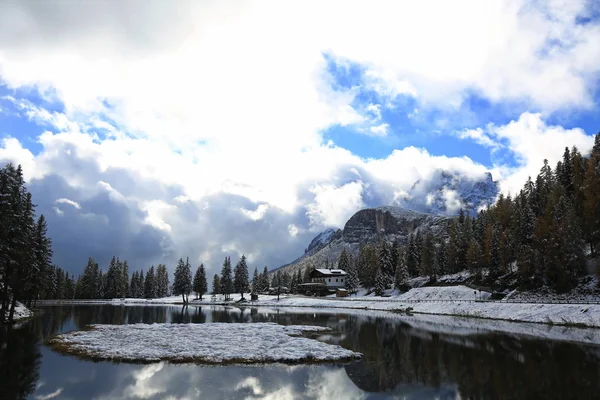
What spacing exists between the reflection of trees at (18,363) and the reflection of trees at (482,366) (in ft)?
53.5

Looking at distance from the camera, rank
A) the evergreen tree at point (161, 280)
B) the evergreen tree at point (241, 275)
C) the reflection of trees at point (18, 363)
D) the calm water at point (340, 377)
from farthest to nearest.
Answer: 1. the evergreen tree at point (161, 280)
2. the evergreen tree at point (241, 275)
3. the calm water at point (340, 377)
4. the reflection of trees at point (18, 363)

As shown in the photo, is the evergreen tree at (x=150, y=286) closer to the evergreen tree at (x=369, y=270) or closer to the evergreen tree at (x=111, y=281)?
the evergreen tree at (x=111, y=281)

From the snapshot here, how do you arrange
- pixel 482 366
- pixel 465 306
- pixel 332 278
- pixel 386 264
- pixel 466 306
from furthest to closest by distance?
pixel 332 278, pixel 386 264, pixel 465 306, pixel 466 306, pixel 482 366

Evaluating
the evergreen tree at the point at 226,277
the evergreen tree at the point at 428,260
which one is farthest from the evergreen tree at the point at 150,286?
the evergreen tree at the point at 428,260

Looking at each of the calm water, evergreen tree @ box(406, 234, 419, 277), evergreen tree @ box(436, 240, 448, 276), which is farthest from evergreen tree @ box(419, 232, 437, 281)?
the calm water

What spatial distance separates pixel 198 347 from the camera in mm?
30391

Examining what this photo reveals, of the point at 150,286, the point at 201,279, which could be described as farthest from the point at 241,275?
the point at 150,286

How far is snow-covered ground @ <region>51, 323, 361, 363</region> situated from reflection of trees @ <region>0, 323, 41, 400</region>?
2282mm

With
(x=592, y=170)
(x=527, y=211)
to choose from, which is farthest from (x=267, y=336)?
(x=527, y=211)

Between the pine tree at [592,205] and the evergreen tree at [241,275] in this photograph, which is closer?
the pine tree at [592,205]

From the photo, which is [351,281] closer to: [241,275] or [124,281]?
[241,275]

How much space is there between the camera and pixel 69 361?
25.2m

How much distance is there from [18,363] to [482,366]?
2863 cm

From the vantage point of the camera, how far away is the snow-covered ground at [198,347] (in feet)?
88.2
